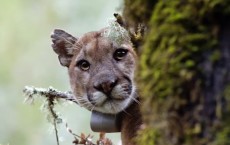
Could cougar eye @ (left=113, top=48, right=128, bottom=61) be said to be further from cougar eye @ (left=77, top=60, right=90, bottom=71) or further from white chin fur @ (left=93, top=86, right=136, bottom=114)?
white chin fur @ (left=93, top=86, right=136, bottom=114)

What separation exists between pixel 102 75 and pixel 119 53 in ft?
1.00

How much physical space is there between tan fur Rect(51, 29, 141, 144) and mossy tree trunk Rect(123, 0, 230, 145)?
257cm

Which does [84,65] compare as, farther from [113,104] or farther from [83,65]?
[113,104]

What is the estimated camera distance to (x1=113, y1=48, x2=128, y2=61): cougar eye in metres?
5.18

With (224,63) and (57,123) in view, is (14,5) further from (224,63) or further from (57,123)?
(224,63)

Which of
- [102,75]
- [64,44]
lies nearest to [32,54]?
[64,44]

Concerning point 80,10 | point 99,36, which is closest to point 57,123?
point 99,36

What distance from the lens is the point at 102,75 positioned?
4977 mm

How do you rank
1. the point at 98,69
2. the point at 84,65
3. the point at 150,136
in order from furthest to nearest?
the point at 84,65
the point at 98,69
the point at 150,136

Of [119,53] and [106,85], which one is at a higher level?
[119,53]

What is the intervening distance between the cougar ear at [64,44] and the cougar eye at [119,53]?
568mm

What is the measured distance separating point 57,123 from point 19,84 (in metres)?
6.80

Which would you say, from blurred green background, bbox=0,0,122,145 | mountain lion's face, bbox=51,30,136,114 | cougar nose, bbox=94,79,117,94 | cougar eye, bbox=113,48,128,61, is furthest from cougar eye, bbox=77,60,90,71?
blurred green background, bbox=0,0,122,145

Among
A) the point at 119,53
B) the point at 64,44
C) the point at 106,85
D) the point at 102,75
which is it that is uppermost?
the point at 64,44
